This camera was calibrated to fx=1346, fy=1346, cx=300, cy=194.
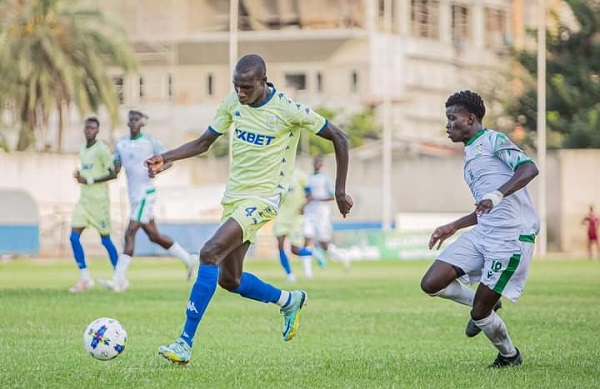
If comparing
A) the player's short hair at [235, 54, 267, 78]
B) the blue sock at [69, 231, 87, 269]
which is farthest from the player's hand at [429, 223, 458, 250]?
the blue sock at [69, 231, 87, 269]

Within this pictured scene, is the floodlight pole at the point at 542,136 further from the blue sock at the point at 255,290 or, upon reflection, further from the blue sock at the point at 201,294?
the blue sock at the point at 201,294

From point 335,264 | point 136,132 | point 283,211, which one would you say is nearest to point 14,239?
point 335,264

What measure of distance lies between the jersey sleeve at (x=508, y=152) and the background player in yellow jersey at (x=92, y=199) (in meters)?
11.2

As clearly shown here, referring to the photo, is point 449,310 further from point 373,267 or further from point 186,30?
point 186,30

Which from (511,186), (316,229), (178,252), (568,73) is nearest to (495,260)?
(511,186)

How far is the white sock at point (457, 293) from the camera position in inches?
427

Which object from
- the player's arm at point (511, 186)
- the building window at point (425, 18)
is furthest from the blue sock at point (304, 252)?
the building window at point (425, 18)

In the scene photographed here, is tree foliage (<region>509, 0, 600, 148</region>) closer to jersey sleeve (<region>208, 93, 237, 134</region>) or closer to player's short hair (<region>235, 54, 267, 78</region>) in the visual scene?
jersey sleeve (<region>208, 93, 237, 134</region>)

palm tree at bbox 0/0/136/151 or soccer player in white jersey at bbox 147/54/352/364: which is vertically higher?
palm tree at bbox 0/0/136/151

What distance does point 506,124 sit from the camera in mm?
66688

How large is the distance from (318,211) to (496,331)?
20.3m

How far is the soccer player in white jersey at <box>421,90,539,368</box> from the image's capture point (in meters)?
10.6

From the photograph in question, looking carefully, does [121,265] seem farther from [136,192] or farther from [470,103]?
[470,103]

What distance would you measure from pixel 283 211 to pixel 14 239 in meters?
17.8
